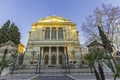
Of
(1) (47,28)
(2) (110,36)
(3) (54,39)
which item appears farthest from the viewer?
(1) (47,28)

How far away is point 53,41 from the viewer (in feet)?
113

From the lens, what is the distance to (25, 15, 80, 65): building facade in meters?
31.8

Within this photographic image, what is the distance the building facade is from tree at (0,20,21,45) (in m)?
3.37

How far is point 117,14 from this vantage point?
18188mm

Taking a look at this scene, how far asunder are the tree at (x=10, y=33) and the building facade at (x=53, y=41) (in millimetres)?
3366

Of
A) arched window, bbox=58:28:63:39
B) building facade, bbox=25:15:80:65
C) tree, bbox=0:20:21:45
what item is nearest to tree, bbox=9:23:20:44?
tree, bbox=0:20:21:45

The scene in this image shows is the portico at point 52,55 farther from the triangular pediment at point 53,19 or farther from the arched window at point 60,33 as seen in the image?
the triangular pediment at point 53,19

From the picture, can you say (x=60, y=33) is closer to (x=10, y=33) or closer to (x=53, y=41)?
(x=53, y=41)

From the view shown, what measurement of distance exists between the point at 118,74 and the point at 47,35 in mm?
28827

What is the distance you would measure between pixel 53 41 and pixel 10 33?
1123 centimetres

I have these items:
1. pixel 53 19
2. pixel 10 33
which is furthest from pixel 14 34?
pixel 53 19

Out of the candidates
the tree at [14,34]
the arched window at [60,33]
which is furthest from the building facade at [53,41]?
the tree at [14,34]

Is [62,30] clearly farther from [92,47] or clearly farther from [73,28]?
[92,47]

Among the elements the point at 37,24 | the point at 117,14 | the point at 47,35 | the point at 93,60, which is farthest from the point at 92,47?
the point at 37,24
